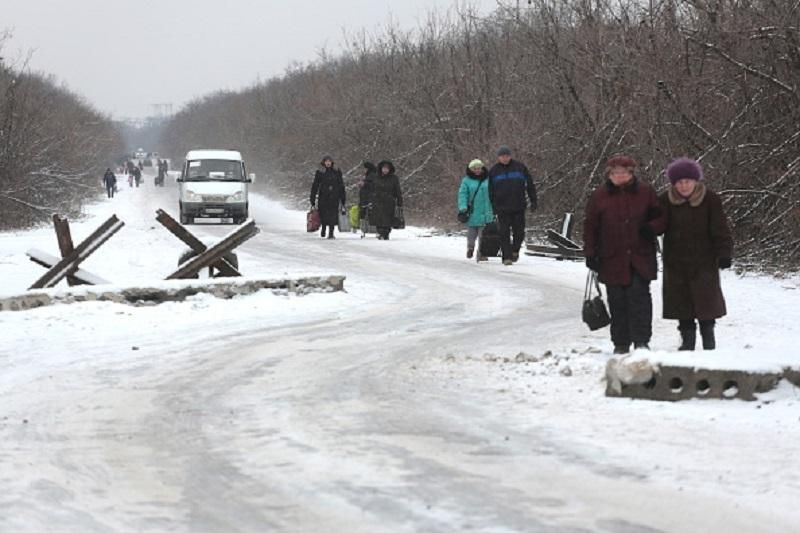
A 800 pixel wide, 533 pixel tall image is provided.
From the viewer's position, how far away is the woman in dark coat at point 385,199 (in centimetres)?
2409

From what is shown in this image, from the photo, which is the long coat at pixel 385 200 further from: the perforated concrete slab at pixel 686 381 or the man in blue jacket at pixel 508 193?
the perforated concrete slab at pixel 686 381

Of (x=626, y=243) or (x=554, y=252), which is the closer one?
(x=626, y=243)

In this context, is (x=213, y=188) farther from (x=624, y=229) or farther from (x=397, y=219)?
(x=624, y=229)

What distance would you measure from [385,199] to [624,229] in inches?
616

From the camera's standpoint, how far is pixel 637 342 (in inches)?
345

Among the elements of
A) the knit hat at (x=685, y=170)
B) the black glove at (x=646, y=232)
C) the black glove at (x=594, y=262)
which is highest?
the knit hat at (x=685, y=170)

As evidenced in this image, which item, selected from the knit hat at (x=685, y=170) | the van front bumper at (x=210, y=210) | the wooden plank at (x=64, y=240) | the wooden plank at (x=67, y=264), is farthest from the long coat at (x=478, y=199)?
the van front bumper at (x=210, y=210)

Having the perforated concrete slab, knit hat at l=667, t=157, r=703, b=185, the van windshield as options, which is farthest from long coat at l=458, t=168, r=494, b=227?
the van windshield

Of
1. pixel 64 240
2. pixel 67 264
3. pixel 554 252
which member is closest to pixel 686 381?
pixel 67 264

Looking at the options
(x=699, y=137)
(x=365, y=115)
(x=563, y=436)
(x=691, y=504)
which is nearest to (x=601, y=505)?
(x=691, y=504)

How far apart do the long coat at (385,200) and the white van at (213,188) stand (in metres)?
9.14

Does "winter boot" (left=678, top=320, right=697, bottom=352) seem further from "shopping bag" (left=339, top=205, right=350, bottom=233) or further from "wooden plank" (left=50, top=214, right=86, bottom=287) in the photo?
"shopping bag" (left=339, top=205, right=350, bottom=233)

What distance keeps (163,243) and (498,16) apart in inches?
464

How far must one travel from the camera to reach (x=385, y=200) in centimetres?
2408
